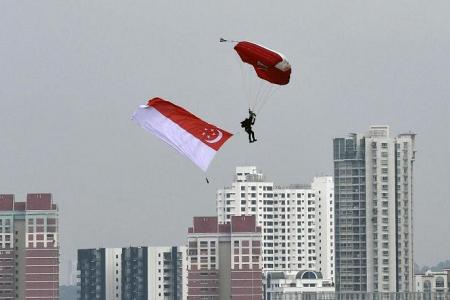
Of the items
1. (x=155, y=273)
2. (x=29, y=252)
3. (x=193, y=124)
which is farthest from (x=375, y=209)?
(x=193, y=124)

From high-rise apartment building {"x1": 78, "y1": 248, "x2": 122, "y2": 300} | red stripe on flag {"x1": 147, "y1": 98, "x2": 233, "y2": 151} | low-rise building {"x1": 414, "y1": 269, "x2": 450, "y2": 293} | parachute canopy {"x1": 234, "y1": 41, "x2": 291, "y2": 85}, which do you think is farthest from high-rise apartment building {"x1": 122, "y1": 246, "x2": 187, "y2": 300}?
red stripe on flag {"x1": 147, "y1": 98, "x2": 233, "y2": 151}

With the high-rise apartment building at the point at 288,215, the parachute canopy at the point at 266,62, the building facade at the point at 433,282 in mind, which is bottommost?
the building facade at the point at 433,282

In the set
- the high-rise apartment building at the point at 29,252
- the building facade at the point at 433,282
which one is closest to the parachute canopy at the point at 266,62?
the building facade at the point at 433,282

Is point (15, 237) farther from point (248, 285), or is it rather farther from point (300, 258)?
point (300, 258)

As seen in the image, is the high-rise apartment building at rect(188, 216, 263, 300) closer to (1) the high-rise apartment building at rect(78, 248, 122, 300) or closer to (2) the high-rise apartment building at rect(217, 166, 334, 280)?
(1) the high-rise apartment building at rect(78, 248, 122, 300)

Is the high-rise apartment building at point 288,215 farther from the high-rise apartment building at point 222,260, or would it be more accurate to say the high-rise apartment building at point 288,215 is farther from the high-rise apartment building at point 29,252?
the high-rise apartment building at point 29,252

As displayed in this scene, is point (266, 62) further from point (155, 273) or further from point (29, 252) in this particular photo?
point (155, 273)

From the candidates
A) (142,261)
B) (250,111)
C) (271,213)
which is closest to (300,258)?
(271,213)
